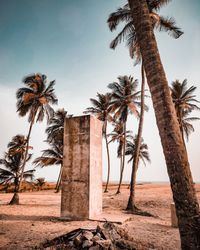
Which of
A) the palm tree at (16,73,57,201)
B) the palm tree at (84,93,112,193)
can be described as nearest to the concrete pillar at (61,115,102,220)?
the palm tree at (16,73,57,201)

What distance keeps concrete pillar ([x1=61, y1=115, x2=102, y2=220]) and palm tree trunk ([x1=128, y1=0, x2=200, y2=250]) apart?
4944 millimetres

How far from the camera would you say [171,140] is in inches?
132

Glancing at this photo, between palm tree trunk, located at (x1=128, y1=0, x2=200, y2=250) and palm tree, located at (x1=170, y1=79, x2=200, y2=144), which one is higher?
palm tree, located at (x1=170, y1=79, x2=200, y2=144)

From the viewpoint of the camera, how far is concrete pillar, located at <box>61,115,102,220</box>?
309 inches

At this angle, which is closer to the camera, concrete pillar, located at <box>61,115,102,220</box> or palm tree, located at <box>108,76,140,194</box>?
concrete pillar, located at <box>61,115,102,220</box>

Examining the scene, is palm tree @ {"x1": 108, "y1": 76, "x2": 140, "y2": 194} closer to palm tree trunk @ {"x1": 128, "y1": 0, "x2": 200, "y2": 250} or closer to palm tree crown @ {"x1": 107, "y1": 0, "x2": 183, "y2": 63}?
palm tree crown @ {"x1": 107, "y1": 0, "x2": 183, "y2": 63}

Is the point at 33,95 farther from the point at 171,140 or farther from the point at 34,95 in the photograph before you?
the point at 171,140

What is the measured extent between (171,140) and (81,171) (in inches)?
208

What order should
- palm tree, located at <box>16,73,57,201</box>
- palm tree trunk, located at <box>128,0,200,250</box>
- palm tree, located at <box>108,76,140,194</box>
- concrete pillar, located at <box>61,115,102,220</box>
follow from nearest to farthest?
palm tree trunk, located at <box>128,0,200,250</box>, concrete pillar, located at <box>61,115,102,220</box>, palm tree, located at <box>16,73,57,201</box>, palm tree, located at <box>108,76,140,194</box>

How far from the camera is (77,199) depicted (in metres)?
7.91

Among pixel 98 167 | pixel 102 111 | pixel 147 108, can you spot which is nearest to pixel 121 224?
pixel 98 167

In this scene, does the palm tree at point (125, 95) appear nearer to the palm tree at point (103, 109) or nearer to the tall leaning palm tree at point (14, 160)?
the palm tree at point (103, 109)

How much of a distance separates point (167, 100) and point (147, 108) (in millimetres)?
18467

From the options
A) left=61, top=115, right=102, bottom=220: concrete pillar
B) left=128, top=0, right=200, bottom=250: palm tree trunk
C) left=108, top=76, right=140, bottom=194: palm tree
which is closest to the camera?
left=128, top=0, right=200, bottom=250: palm tree trunk
